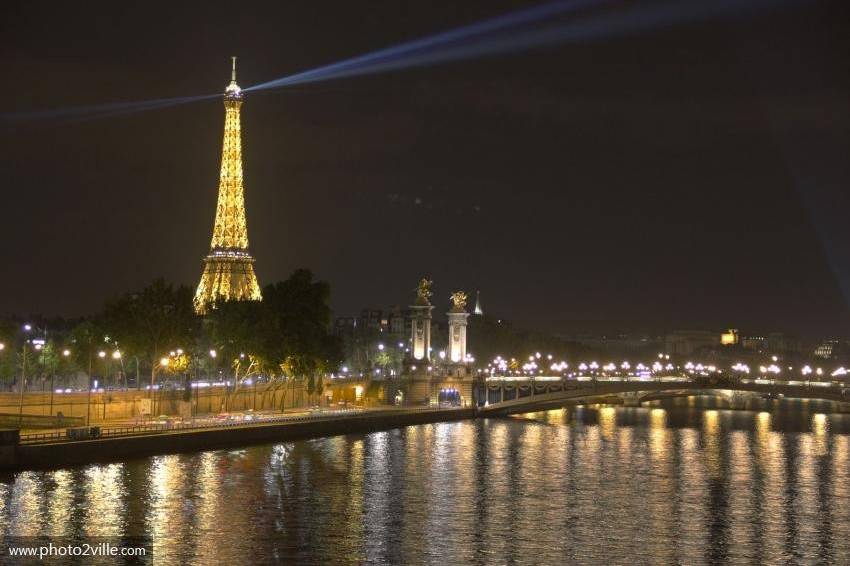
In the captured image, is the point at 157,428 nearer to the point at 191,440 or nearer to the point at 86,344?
the point at 191,440

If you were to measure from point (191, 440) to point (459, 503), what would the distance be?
590 inches

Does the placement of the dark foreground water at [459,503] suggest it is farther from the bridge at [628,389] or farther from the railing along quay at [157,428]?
the bridge at [628,389]

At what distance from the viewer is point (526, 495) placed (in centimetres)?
4547

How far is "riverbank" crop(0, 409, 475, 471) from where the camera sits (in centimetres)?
4488

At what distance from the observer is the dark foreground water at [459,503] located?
3478 centimetres

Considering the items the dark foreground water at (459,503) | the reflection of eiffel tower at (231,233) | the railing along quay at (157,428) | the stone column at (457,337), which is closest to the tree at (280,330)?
the railing along quay at (157,428)

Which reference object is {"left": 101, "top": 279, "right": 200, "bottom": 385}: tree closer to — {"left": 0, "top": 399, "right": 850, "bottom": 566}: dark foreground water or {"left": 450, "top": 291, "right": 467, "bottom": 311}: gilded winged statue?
{"left": 0, "top": 399, "right": 850, "bottom": 566}: dark foreground water

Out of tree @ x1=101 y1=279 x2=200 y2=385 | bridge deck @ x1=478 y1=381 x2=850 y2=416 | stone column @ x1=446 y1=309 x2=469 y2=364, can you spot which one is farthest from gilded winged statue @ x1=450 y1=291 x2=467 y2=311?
tree @ x1=101 y1=279 x2=200 y2=385

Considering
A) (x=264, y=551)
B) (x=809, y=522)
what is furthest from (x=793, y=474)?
(x=264, y=551)

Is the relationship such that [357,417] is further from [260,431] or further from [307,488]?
[307,488]

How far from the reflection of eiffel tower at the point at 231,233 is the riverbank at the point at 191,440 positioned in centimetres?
2008

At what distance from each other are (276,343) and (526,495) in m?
28.2

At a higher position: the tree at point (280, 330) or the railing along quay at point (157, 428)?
the tree at point (280, 330)

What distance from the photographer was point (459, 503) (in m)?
43.2
